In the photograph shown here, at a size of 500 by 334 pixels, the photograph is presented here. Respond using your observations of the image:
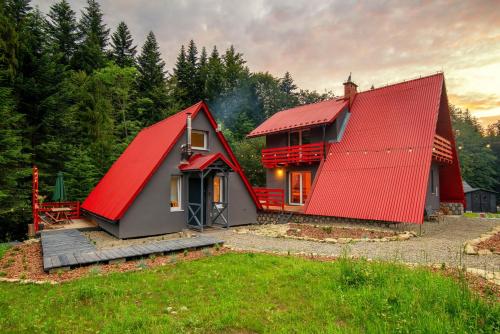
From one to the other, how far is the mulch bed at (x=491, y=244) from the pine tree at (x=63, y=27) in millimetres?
37838

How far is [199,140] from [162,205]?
13.0 ft

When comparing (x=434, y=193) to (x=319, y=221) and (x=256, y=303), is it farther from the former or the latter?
(x=256, y=303)

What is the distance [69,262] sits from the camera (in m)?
6.84

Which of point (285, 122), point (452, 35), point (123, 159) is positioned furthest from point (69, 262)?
point (452, 35)

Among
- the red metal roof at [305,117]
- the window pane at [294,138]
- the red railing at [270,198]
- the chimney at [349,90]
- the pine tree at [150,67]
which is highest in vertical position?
the pine tree at [150,67]

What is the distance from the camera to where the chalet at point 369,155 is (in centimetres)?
1321

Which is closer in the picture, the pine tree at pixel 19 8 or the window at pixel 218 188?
the window at pixel 218 188

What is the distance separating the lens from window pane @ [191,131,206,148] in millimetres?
14434

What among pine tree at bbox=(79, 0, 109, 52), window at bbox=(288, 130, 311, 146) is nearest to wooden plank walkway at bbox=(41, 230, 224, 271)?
window at bbox=(288, 130, 311, 146)

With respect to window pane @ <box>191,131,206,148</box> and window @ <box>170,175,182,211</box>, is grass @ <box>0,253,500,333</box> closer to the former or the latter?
window @ <box>170,175,182,211</box>

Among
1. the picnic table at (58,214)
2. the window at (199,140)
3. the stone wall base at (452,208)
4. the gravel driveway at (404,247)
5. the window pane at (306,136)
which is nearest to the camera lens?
the gravel driveway at (404,247)

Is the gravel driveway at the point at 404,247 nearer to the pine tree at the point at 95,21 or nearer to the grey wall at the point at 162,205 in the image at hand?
the grey wall at the point at 162,205

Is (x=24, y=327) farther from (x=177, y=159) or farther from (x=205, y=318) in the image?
(x=177, y=159)

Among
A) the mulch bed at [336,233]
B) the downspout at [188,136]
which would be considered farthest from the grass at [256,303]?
the downspout at [188,136]
